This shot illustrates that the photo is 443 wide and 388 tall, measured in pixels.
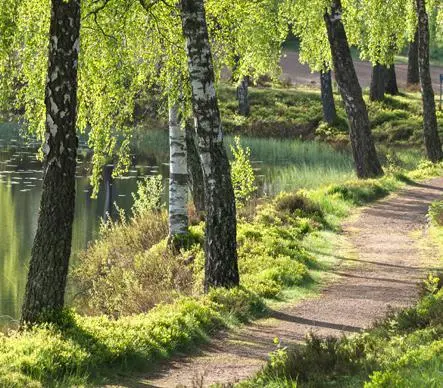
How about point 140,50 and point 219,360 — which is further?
point 140,50

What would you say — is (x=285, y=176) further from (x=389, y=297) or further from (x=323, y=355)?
(x=323, y=355)

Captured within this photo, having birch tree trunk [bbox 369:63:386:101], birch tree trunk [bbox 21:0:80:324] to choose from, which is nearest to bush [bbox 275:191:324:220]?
birch tree trunk [bbox 21:0:80:324]

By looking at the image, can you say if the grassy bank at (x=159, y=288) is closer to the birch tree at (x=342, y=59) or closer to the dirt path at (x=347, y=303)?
the dirt path at (x=347, y=303)

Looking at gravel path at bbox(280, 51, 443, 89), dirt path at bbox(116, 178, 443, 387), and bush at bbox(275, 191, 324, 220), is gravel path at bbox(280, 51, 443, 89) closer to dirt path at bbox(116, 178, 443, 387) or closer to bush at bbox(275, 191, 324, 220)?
bush at bbox(275, 191, 324, 220)

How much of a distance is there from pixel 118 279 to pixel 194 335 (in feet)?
22.9

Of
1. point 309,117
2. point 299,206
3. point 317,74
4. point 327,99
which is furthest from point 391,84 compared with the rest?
point 299,206

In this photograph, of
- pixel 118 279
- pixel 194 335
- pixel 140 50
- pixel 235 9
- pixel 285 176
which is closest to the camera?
pixel 194 335

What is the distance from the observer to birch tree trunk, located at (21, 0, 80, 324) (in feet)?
35.0

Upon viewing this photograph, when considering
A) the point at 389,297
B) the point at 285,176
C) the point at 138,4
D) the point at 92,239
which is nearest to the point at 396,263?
the point at 389,297

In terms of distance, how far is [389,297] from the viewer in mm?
13453

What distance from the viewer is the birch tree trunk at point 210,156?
13.0 m

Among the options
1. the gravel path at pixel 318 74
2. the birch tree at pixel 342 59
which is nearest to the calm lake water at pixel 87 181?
the birch tree at pixel 342 59

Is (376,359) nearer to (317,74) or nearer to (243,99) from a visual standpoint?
(243,99)

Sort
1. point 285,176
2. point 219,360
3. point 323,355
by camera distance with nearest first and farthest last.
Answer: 1. point 323,355
2. point 219,360
3. point 285,176
